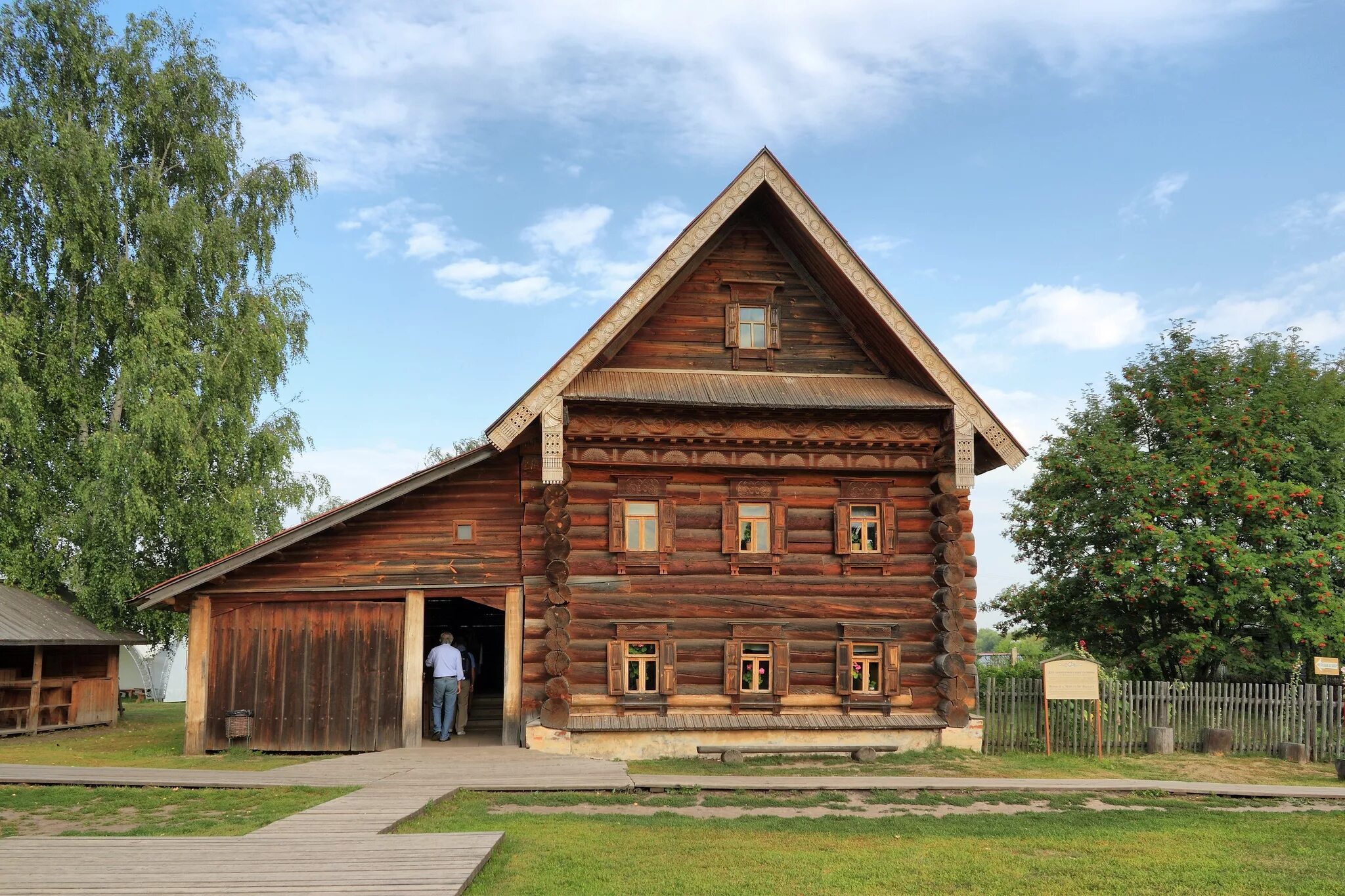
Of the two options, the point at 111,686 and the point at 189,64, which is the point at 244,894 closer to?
the point at 111,686

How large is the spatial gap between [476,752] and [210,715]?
196 inches

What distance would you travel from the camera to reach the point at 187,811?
12508 millimetres

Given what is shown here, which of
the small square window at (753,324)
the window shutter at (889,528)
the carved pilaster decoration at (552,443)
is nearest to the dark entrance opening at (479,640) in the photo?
the carved pilaster decoration at (552,443)

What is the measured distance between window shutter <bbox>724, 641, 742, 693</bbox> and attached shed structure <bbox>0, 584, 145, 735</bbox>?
15348 millimetres

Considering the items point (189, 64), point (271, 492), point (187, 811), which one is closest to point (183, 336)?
point (271, 492)

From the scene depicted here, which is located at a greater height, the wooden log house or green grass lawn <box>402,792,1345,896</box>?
the wooden log house

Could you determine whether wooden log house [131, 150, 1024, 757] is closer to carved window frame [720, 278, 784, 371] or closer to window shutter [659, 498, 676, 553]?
window shutter [659, 498, 676, 553]

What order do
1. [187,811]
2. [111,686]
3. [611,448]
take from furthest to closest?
[111,686] < [611,448] < [187,811]

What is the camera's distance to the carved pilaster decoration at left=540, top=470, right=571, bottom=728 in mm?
17125

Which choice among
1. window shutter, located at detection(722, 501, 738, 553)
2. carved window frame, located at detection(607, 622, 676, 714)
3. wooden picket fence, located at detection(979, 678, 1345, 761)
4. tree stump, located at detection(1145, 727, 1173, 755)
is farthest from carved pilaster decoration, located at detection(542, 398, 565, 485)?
tree stump, located at detection(1145, 727, 1173, 755)

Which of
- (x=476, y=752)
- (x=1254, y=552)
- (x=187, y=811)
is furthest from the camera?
(x=1254, y=552)

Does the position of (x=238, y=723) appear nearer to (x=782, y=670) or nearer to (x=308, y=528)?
(x=308, y=528)

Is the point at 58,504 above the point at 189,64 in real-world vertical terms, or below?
below

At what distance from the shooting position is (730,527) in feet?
59.8
